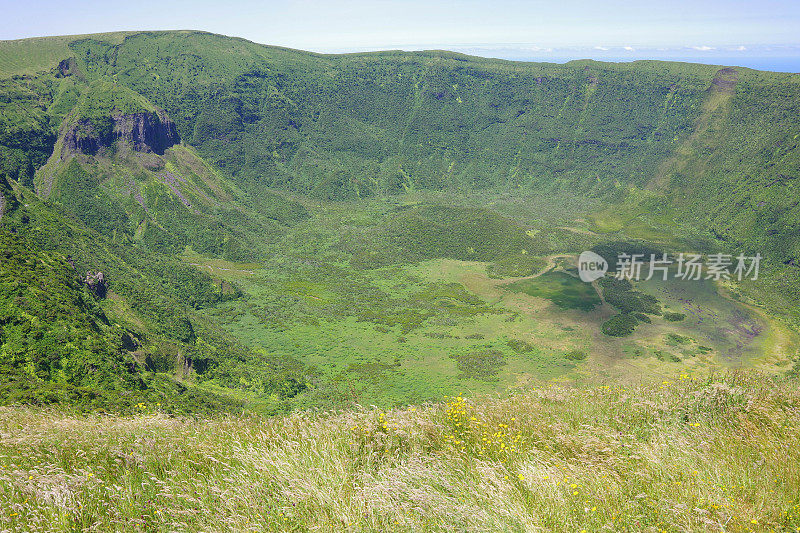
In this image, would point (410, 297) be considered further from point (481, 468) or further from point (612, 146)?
point (612, 146)

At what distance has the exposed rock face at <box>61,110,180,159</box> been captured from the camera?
310ft

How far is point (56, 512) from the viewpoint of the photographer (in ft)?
18.7

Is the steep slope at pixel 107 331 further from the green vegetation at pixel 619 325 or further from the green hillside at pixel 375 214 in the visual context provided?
the green vegetation at pixel 619 325

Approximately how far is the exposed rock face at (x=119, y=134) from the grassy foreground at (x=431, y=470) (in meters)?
108

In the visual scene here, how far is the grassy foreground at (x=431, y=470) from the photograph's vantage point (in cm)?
567

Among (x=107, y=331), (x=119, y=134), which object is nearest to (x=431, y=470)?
(x=107, y=331)

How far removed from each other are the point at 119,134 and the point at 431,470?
11604cm

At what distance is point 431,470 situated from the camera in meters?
6.56

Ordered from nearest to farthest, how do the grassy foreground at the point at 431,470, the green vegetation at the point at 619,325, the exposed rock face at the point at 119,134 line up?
the grassy foreground at the point at 431,470
the green vegetation at the point at 619,325
the exposed rock face at the point at 119,134

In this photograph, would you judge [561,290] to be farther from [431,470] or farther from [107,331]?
[431,470]

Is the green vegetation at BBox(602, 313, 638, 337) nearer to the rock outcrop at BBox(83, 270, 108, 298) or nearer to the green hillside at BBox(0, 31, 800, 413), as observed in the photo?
the green hillside at BBox(0, 31, 800, 413)

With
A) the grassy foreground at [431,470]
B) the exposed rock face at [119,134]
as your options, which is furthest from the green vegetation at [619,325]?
the exposed rock face at [119,134]

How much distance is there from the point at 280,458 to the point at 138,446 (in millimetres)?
2371

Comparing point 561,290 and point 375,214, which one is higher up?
point 375,214
